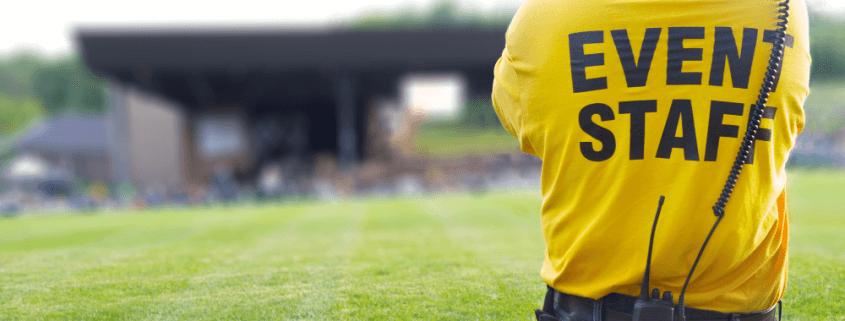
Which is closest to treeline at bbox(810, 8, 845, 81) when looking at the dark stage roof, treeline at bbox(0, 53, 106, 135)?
the dark stage roof

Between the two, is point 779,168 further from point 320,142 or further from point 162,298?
point 320,142

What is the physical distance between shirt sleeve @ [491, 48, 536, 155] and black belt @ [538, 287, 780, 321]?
0.54 metres

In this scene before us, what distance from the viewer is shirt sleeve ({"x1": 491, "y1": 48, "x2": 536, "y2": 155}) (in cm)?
183

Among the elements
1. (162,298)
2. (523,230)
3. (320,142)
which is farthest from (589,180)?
(320,142)

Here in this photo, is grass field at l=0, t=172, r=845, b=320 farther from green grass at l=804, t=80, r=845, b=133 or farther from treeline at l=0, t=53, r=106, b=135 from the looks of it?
treeline at l=0, t=53, r=106, b=135

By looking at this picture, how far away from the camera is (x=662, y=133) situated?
5.42 feet

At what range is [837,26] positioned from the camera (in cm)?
6644

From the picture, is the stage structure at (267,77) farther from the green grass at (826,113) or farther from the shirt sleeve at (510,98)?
the green grass at (826,113)

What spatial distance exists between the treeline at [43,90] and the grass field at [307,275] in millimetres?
66908

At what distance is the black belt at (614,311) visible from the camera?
1.75 meters

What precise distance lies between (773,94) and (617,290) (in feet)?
2.45

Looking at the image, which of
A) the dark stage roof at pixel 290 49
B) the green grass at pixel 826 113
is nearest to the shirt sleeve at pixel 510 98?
the dark stage roof at pixel 290 49

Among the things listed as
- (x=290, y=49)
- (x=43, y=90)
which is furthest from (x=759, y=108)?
(x=43, y=90)

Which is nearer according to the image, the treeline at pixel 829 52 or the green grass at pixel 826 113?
the green grass at pixel 826 113
